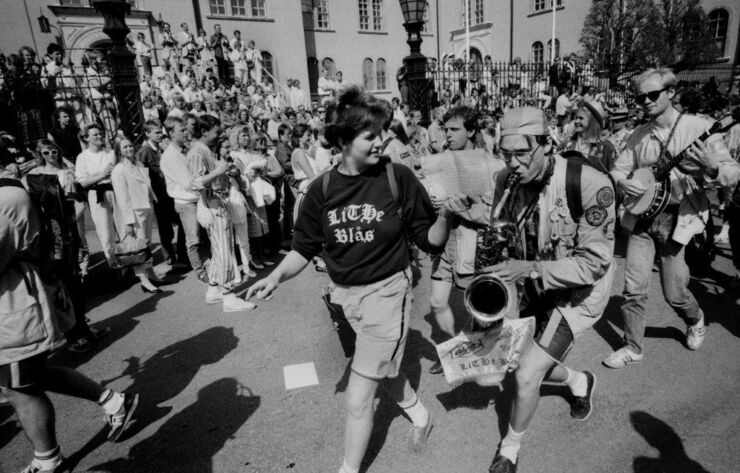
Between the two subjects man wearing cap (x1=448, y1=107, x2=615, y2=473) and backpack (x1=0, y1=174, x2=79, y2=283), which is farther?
backpack (x1=0, y1=174, x2=79, y2=283)

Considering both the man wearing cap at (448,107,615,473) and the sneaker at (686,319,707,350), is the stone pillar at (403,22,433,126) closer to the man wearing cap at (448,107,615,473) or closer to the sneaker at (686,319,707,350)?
the sneaker at (686,319,707,350)

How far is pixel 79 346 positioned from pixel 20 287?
217cm

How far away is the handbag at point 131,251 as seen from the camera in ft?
17.6

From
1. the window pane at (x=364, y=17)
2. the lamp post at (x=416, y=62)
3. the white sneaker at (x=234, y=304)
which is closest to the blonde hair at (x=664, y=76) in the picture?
the white sneaker at (x=234, y=304)

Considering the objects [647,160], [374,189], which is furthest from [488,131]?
[374,189]

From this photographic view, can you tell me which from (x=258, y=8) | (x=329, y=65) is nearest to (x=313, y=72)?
(x=329, y=65)

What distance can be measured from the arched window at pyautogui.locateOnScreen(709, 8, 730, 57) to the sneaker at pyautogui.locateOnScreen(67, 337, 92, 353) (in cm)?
3311

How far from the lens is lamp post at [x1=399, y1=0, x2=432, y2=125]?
985 centimetres

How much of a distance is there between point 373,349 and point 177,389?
213 centimetres

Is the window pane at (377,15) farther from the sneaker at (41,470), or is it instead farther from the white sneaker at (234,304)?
the sneaker at (41,470)

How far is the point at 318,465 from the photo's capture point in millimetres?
2850

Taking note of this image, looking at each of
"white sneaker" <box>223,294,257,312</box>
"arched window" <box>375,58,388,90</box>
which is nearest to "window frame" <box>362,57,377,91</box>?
"arched window" <box>375,58,388,90</box>

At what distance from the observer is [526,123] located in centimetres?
235

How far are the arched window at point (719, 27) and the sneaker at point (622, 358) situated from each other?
99.8ft
